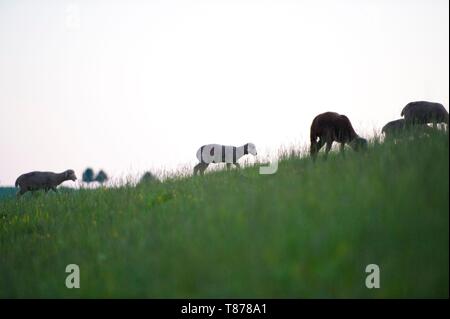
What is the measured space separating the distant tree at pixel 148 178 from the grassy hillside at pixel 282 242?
4358mm

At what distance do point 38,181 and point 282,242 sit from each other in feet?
64.6

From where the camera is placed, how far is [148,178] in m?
14.2

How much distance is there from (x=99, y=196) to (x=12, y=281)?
5.77 metres

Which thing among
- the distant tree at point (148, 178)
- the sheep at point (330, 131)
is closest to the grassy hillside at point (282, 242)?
the sheep at point (330, 131)

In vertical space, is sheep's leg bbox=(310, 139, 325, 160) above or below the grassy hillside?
above

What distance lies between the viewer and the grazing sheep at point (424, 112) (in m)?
14.6

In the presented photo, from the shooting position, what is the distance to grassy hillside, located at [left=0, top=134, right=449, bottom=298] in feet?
17.0

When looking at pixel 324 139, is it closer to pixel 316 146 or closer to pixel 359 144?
pixel 316 146

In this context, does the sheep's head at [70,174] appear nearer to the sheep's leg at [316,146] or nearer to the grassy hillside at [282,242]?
the grassy hillside at [282,242]

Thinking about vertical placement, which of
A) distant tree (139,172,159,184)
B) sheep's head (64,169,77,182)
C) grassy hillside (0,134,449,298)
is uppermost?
sheep's head (64,169,77,182)

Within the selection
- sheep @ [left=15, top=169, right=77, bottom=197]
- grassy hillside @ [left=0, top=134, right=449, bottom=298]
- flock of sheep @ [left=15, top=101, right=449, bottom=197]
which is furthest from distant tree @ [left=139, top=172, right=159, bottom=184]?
sheep @ [left=15, top=169, right=77, bottom=197]

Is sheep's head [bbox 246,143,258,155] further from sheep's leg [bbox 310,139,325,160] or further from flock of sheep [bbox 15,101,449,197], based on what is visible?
sheep's leg [bbox 310,139,325,160]

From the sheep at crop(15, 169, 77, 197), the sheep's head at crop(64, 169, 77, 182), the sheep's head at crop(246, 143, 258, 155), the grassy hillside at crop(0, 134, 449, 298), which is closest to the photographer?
the grassy hillside at crop(0, 134, 449, 298)
